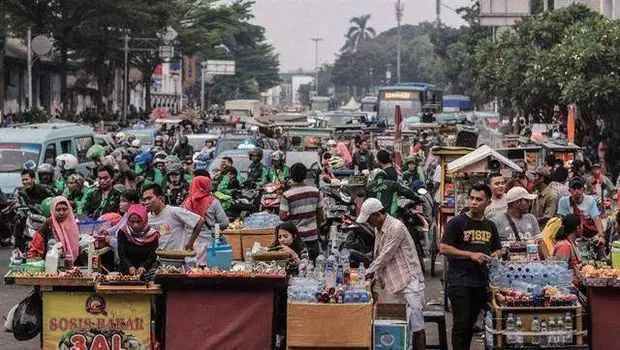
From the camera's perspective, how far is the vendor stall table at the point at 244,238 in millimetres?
15547

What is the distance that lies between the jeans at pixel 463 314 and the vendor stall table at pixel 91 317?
2465 mm

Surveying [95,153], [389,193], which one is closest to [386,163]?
[389,193]

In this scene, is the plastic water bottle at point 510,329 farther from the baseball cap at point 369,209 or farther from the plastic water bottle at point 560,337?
the baseball cap at point 369,209

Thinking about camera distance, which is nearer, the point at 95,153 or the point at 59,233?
the point at 59,233

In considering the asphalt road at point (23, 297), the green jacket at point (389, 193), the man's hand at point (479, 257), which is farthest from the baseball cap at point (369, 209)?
the green jacket at point (389, 193)

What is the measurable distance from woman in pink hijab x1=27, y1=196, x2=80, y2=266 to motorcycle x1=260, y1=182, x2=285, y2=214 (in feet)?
23.2

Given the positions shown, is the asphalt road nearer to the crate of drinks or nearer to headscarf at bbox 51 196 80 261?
headscarf at bbox 51 196 80 261

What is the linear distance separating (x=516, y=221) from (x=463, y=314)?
173 centimetres

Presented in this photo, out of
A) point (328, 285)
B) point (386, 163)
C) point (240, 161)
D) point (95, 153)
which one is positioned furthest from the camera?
point (240, 161)

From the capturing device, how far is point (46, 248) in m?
12.9

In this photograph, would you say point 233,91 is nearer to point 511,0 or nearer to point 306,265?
point 511,0

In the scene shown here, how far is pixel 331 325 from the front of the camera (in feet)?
37.3

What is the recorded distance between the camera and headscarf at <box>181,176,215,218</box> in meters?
15.7

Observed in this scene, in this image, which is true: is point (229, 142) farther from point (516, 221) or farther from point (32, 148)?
point (516, 221)
